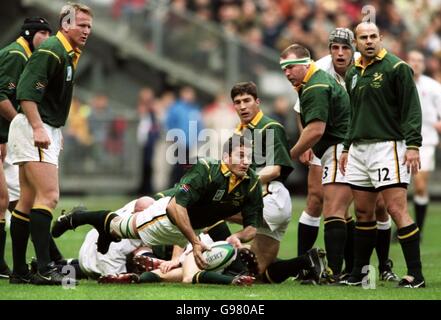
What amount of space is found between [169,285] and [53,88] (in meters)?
1.97

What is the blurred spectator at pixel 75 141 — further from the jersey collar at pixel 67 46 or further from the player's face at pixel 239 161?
the player's face at pixel 239 161

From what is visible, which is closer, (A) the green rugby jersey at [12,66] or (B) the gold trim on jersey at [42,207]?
(B) the gold trim on jersey at [42,207]

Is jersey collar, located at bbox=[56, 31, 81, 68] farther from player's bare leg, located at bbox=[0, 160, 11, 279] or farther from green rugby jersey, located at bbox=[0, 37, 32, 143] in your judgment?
player's bare leg, located at bbox=[0, 160, 11, 279]

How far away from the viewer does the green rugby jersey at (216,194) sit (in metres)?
9.34

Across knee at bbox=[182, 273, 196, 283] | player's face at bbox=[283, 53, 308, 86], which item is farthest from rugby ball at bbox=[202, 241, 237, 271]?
player's face at bbox=[283, 53, 308, 86]

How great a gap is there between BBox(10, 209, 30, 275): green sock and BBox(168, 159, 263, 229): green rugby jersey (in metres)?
1.32

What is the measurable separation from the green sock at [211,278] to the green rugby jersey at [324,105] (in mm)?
1655

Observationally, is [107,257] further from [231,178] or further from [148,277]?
[231,178]

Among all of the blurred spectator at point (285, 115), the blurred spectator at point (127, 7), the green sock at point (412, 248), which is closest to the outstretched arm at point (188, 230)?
the green sock at point (412, 248)

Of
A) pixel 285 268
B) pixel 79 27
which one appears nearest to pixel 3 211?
pixel 79 27

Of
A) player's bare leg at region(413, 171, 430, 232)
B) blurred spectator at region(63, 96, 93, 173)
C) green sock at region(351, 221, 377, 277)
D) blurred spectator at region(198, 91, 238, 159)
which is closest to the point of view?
green sock at region(351, 221, 377, 277)

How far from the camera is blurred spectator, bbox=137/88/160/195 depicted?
2286cm
